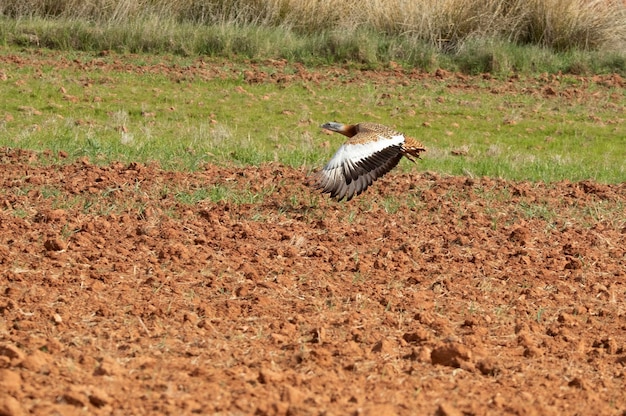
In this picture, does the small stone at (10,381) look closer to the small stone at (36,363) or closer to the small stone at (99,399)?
the small stone at (36,363)

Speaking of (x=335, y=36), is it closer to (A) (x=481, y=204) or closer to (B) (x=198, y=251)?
(A) (x=481, y=204)

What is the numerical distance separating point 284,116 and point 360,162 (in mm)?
6085

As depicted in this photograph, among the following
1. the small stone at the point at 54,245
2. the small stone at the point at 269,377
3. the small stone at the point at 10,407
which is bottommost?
the small stone at the point at 54,245

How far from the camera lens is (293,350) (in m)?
5.50

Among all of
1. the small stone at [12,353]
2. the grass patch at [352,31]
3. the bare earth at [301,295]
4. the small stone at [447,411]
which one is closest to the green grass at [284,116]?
the grass patch at [352,31]

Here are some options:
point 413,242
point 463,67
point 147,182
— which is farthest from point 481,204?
point 463,67

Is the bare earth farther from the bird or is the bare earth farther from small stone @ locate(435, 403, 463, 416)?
the bird

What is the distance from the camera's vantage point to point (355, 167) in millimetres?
8195

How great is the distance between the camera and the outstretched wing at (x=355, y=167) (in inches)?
320

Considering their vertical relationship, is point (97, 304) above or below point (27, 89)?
above

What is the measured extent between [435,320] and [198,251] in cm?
185

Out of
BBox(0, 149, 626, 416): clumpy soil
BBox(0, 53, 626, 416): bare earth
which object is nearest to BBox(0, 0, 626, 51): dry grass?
BBox(0, 149, 626, 416): clumpy soil

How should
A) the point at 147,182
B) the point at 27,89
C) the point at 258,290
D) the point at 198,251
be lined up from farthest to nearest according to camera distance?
1. the point at 27,89
2. the point at 147,182
3. the point at 198,251
4. the point at 258,290

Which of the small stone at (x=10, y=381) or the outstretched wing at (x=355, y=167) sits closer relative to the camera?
the small stone at (x=10, y=381)
